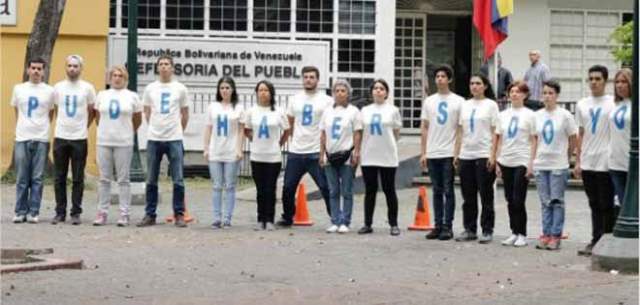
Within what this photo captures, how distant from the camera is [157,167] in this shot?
14695mm

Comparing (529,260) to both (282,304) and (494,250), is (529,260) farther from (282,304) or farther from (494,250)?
(282,304)

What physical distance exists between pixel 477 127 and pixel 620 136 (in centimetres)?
194

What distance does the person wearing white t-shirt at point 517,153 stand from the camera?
13305 millimetres

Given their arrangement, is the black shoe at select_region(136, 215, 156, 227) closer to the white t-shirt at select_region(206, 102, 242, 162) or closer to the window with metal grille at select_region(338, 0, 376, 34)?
the white t-shirt at select_region(206, 102, 242, 162)

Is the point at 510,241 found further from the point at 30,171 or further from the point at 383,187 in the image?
the point at 30,171

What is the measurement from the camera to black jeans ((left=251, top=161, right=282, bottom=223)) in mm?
14688

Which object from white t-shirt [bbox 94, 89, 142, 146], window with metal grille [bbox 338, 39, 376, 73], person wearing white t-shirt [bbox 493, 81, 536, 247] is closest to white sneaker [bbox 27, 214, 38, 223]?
white t-shirt [bbox 94, 89, 142, 146]

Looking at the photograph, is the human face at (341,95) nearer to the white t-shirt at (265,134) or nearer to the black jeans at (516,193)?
the white t-shirt at (265,134)

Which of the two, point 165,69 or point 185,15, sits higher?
point 185,15

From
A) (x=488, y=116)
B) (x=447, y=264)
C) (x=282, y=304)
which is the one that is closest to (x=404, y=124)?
(x=488, y=116)

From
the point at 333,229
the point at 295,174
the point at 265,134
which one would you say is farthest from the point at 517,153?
the point at 265,134

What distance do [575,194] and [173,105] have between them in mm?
8878

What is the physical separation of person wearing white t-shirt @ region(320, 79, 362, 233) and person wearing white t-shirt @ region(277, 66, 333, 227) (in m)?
0.17

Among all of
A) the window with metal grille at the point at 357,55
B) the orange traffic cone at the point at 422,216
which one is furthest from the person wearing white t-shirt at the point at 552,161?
the window with metal grille at the point at 357,55
